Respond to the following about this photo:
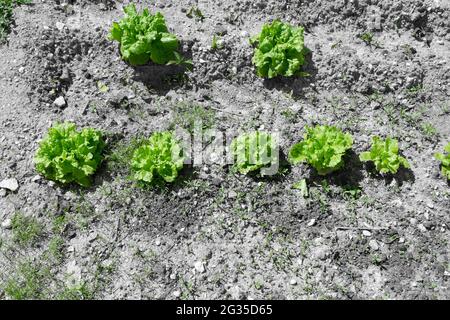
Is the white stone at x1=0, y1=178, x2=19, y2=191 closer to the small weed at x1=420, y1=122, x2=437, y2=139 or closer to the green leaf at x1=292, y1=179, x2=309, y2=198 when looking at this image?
the green leaf at x1=292, y1=179, x2=309, y2=198

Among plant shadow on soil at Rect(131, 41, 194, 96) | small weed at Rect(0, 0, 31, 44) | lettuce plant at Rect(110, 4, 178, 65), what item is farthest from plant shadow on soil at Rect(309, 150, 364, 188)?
small weed at Rect(0, 0, 31, 44)

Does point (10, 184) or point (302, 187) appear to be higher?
point (302, 187)

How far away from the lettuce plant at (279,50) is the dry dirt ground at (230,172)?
0.68ft

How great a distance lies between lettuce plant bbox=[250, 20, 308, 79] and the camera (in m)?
5.18

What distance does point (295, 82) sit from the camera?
17.6ft

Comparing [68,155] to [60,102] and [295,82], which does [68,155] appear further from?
[295,82]

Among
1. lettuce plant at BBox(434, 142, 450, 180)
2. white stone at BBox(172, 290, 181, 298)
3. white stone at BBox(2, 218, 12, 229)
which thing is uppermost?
lettuce plant at BBox(434, 142, 450, 180)

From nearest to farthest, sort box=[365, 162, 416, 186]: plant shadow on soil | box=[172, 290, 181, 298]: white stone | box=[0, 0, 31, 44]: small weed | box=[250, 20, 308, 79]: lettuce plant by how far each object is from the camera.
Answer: box=[172, 290, 181, 298]: white stone
box=[365, 162, 416, 186]: plant shadow on soil
box=[250, 20, 308, 79]: lettuce plant
box=[0, 0, 31, 44]: small weed

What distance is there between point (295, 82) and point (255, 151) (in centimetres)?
105

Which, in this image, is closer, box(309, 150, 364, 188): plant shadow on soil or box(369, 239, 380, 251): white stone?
box(369, 239, 380, 251): white stone

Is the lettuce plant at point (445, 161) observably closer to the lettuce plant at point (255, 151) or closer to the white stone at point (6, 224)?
the lettuce plant at point (255, 151)

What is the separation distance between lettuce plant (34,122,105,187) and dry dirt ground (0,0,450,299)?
0.15 metres

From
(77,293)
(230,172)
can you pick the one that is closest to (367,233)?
(230,172)

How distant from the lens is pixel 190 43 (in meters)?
5.56
